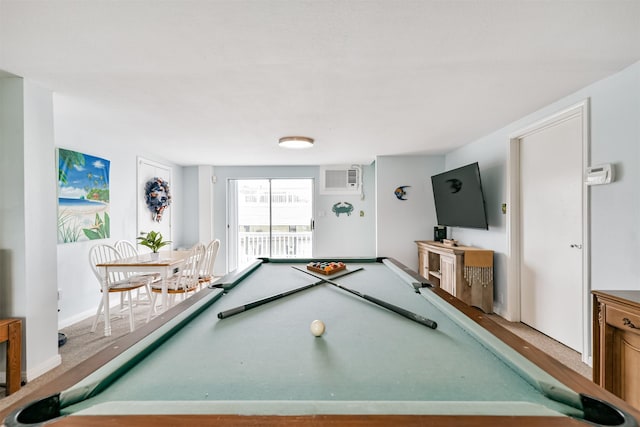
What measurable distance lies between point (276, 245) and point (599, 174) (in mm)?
5068

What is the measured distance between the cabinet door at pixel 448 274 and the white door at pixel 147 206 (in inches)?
168

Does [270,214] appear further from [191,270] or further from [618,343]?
[618,343]

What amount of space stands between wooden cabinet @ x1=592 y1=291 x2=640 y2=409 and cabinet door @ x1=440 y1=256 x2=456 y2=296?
1.82m

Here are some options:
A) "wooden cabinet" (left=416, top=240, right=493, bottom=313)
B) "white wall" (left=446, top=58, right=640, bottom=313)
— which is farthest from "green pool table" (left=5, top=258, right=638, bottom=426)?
"wooden cabinet" (left=416, top=240, right=493, bottom=313)

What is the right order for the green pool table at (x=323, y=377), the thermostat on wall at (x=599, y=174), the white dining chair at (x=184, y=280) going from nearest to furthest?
the green pool table at (x=323, y=377) → the thermostat on wall at (x=599, y=174) → the white dining chair at (x=184, y=280)

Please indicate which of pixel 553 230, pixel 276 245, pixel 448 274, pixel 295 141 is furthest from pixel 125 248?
pixel 553 230

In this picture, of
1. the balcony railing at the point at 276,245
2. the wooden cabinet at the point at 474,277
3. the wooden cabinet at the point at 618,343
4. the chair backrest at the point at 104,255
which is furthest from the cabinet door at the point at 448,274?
the chair backrest at the point at 104,255

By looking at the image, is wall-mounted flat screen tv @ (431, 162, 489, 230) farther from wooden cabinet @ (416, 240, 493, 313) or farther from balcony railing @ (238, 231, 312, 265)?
balcony railing @ (238, 231, 312, 265)

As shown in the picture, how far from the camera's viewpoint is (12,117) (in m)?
2.08

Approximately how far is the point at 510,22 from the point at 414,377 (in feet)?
5.52

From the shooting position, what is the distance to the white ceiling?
4.55ft

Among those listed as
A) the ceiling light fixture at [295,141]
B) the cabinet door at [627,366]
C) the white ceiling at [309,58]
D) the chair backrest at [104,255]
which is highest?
the white ceiling at [309,58]

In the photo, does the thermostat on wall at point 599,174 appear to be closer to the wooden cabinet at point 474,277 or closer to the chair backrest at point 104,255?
the wooden cabinet at point 474,277

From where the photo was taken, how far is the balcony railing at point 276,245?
6.13m
